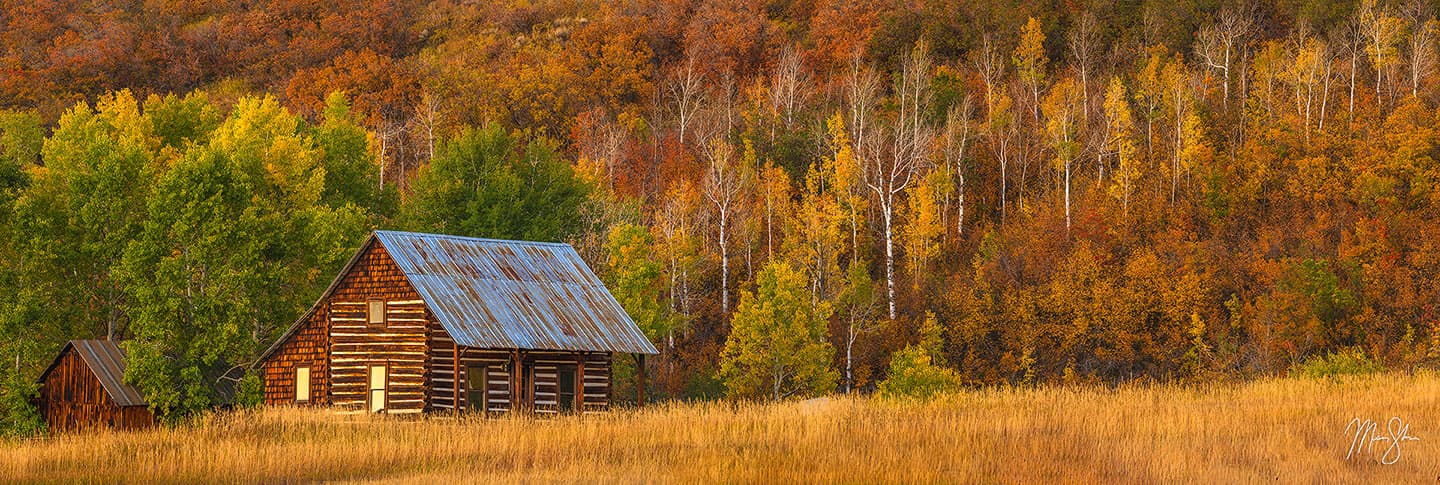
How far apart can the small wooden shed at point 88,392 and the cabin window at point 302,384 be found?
14.6 feet

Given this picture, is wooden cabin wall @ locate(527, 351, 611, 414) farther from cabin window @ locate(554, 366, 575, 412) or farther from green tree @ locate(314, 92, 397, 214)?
green tree @ locate(314, 92, 397, 214)

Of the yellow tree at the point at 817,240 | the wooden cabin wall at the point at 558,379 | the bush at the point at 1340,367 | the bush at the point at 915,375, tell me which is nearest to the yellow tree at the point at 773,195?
the yellow tree at the point at 817,240

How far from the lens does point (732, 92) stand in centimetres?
10844

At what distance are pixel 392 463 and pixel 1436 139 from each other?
187 ft

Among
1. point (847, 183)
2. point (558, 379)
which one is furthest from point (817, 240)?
point (558, 379)

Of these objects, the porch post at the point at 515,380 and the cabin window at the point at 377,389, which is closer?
the porch post at the point at 515,380

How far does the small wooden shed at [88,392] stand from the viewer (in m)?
49.5

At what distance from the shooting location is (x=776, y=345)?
61250mm

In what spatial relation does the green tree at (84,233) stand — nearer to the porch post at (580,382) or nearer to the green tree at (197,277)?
the green tree at (197,277)

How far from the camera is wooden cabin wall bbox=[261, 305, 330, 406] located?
47781 mm

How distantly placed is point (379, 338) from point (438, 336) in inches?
70.6

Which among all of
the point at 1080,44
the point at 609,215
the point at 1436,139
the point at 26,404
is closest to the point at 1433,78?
the point at 1436,139

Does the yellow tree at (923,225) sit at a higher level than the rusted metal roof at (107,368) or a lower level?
higher

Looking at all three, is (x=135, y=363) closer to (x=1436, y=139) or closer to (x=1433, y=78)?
(x=1436, y=139)
